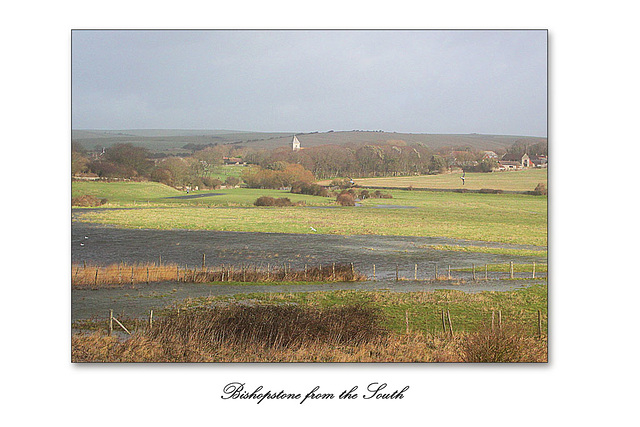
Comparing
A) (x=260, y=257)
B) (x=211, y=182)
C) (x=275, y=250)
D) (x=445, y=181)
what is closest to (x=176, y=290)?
(x=260, y=257)

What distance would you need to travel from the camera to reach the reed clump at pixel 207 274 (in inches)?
201

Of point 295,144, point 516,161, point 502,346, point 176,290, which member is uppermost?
point 295,144

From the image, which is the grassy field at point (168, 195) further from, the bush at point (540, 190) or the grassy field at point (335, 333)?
the bush at point (540, 190)

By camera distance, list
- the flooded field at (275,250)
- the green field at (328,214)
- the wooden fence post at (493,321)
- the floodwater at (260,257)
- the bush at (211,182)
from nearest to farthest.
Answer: the wooden fence post at (493,321), the floodwater at (260,257), the flooded field at (275,250), the green field at (328,214), the bush at (211,182)

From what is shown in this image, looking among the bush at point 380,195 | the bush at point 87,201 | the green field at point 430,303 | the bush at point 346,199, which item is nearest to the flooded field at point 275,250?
the bush at point 87,201

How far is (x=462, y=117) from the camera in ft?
17.6

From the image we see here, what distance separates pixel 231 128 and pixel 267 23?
1.23 meters

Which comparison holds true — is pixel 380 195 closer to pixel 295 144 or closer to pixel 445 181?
pixel 445 181

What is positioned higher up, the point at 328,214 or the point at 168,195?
the point at 168,195

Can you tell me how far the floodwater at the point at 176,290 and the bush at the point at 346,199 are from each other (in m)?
1.06

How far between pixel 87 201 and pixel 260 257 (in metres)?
1.95

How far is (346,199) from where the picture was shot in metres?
5.74
